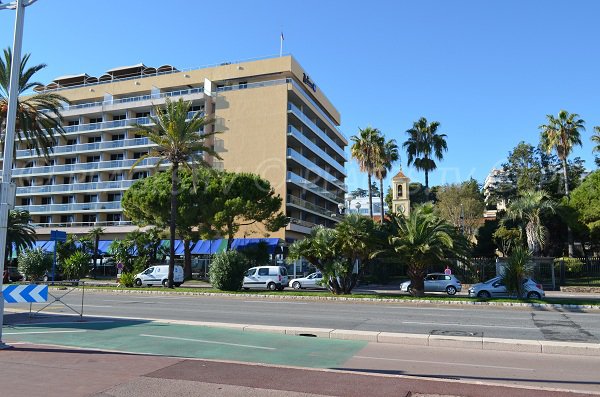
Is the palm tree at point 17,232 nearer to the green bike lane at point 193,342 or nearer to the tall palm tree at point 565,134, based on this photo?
the green bike lane at point 193,342

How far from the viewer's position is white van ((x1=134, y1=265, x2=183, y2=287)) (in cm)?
3656

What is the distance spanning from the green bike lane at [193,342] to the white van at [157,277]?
22881mm

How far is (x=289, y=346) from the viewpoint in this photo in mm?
10766

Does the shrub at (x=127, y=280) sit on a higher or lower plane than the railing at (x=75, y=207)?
lower

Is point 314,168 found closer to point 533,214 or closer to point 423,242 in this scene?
point 533,214

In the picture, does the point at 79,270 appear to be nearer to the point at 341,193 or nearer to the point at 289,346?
the point at 289,346

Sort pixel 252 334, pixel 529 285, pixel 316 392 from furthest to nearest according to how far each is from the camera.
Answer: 1. pixel 529 285
2. pixel 252 334
3. pixel 316 392

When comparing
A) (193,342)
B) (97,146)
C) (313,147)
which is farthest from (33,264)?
(193,342)

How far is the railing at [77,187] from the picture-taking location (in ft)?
192

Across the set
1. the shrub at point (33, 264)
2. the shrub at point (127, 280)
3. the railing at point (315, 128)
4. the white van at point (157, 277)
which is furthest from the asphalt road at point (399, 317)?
the railing at point (315, 128)

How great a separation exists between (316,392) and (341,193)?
66865 mm

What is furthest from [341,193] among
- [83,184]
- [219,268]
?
[219,268]

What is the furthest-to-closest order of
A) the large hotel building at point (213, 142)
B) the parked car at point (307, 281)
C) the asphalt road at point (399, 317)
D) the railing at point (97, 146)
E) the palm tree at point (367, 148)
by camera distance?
the railing at point (97, 146) → the large hotel building at point (213, 142) → the palm tree at point (367, 148) → the parked car at point (307, 281) → the asphalt road at point (399, 317)

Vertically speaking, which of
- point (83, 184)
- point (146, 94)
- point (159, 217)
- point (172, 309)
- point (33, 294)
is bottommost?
point (172, 309)
